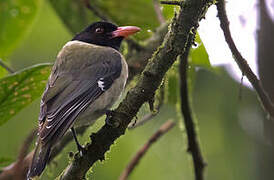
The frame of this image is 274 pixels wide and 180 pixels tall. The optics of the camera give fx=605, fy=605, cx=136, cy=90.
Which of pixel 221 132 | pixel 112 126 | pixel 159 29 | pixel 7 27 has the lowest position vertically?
pixel 221 132

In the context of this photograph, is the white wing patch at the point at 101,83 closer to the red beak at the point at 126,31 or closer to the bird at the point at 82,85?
the bird at the point at 82,85

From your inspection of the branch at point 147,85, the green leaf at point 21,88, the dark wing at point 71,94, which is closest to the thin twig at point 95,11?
the dark wing at point 71,94

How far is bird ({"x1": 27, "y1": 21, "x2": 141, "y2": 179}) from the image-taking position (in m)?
3.50

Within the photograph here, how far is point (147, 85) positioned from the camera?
3033 mm

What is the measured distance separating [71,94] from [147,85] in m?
1.07

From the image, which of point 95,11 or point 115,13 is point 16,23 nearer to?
point 95,11

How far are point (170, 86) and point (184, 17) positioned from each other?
1.89 metres

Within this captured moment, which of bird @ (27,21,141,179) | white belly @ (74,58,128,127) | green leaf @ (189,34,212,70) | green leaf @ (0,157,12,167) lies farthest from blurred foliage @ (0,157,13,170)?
green leaf @ (189,34,212,70)

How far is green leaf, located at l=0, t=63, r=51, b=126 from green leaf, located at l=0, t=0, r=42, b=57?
3.08ft

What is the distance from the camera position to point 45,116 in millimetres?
3715

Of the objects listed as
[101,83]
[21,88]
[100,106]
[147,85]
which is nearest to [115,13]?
[101,83]

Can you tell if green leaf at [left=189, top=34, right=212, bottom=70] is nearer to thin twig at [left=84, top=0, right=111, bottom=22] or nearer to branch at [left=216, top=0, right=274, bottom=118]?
branch at [left=216, top=0, right=274, bottom=118]

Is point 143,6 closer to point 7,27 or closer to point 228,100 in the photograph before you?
point 7,27

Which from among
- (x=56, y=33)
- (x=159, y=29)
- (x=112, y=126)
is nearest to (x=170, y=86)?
(x=159, y=29)
